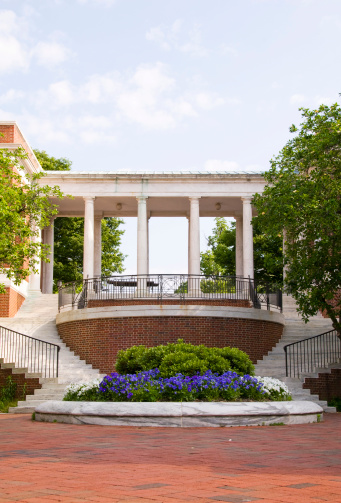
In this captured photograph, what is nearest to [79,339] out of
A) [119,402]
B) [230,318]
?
[230,318]

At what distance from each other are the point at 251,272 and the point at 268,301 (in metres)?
7.57

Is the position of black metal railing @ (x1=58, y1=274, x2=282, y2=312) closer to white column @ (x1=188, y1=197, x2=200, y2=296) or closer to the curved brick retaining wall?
the curved brick retaining wall

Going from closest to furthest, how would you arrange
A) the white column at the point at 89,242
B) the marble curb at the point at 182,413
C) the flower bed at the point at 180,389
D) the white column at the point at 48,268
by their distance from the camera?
1. the marble curb at the point at 182,413
2. the flower bed at the point at 180,389
3. the white column at the point at 89,242
4. the white column at the point at 48,268

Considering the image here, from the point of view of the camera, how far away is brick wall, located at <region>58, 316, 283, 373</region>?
74.2ft

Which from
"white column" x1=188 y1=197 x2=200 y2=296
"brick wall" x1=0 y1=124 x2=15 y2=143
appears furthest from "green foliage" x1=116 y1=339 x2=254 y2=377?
"white column" x1=188 y1=197 x2=200 y2=296

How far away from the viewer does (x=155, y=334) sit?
74.2ft

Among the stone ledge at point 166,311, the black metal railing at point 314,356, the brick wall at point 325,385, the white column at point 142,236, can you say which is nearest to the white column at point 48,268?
the white column at point 142,236

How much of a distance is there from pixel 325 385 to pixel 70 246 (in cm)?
2841

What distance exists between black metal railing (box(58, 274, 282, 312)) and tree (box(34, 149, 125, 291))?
18145 millimetres

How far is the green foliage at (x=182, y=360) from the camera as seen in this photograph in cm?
1459

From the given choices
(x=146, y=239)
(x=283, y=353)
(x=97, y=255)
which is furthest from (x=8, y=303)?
(x=283, y=353)

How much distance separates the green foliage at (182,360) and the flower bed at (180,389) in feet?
0.84

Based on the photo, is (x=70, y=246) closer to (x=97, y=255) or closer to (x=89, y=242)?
(x=97, y=255)

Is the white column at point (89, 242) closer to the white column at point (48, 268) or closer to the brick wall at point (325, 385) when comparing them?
the white column at point (48, 268)
